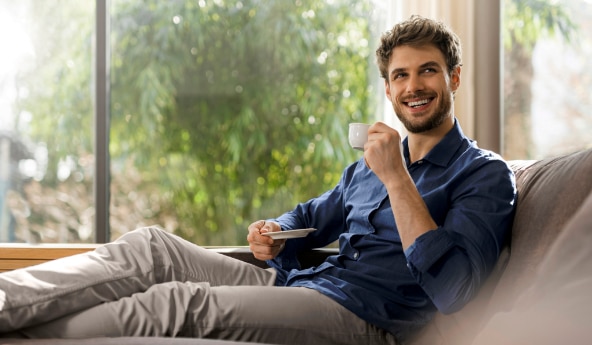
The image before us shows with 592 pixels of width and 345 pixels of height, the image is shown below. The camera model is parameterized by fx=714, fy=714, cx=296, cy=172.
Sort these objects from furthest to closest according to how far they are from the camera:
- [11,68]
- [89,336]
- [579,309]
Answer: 1. [11,68]
2. [89,336]
3. [579,309]

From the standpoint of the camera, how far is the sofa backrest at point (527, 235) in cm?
157

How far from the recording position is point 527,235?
1659 mm

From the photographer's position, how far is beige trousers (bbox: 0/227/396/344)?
162cm

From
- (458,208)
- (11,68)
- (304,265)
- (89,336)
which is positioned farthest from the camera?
(11,68)

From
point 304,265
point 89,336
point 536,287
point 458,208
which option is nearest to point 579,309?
point 536,287

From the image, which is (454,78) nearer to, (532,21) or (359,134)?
(359,134)

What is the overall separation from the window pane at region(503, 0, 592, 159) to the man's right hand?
169 cm

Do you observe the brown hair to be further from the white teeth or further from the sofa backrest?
the sofa backrest

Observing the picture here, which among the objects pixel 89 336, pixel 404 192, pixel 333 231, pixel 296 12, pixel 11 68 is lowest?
pixel 89 336

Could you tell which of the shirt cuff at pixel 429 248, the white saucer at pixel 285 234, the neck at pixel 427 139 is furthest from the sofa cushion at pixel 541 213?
the white saucer at pixel 285 234

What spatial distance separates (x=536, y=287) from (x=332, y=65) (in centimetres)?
285

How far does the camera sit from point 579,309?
2.84ft

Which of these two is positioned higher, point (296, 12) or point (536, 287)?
point (296, 12)

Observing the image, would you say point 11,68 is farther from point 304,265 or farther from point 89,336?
point 89,336
